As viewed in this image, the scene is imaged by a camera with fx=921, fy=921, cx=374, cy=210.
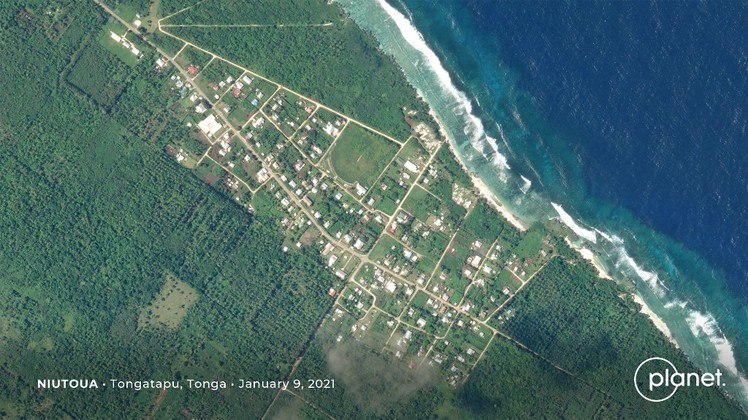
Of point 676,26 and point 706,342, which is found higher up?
point 676,26

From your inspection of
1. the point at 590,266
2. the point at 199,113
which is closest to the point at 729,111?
the point at 590,266

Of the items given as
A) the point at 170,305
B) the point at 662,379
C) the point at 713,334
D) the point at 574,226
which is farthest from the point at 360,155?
the point at 713,334

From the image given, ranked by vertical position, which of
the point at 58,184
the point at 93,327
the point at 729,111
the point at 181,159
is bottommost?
the point at 93,327

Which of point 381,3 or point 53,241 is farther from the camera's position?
point 381,3

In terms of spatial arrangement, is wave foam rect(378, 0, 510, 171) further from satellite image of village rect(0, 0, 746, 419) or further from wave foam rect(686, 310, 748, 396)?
wave foam rect(686, 310, 748, 396)

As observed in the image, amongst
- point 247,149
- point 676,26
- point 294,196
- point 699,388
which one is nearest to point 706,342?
point 699,388

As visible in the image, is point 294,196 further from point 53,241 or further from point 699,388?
point 699,388
